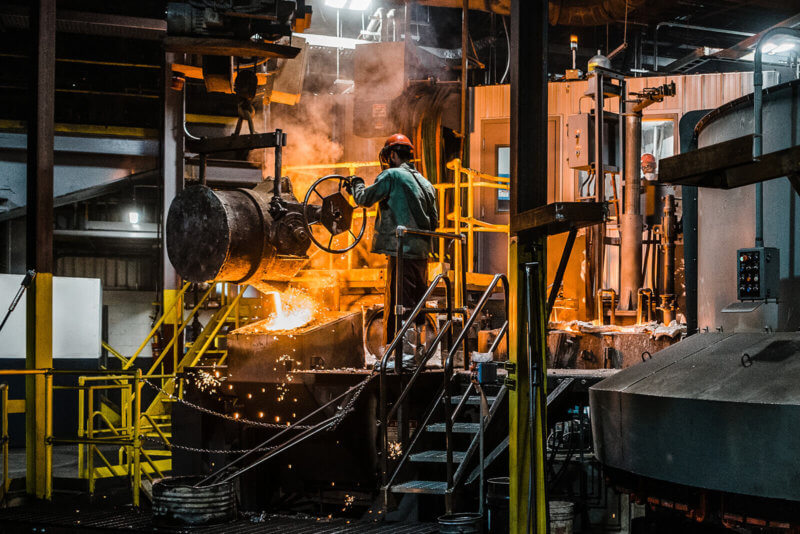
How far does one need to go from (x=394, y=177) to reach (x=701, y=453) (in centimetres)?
399

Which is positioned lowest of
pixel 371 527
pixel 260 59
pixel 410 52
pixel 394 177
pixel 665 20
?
pixel 371 527

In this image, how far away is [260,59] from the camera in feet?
31.9

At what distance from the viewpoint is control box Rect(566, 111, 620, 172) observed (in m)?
8.09

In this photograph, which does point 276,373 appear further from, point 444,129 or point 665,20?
point 665,20

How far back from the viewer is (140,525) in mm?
6871

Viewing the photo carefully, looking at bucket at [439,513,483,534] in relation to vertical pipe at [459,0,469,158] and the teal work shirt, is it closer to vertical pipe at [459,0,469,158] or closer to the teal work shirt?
the teal work shirt

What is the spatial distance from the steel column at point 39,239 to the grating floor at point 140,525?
106cm

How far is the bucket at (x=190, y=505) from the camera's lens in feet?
22.4

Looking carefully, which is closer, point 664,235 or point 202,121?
point 664,235

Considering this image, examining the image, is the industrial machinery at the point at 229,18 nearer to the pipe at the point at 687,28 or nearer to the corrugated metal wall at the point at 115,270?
the pipe at the point at 687,28

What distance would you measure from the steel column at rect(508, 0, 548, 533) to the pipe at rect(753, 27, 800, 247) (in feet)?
4.01

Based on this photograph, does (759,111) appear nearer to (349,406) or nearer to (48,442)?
(349,406)

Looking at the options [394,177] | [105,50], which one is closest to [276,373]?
[394,177]

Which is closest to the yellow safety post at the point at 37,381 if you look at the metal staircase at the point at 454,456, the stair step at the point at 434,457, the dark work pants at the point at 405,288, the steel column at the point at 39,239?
the steel column at the point at 39,239
